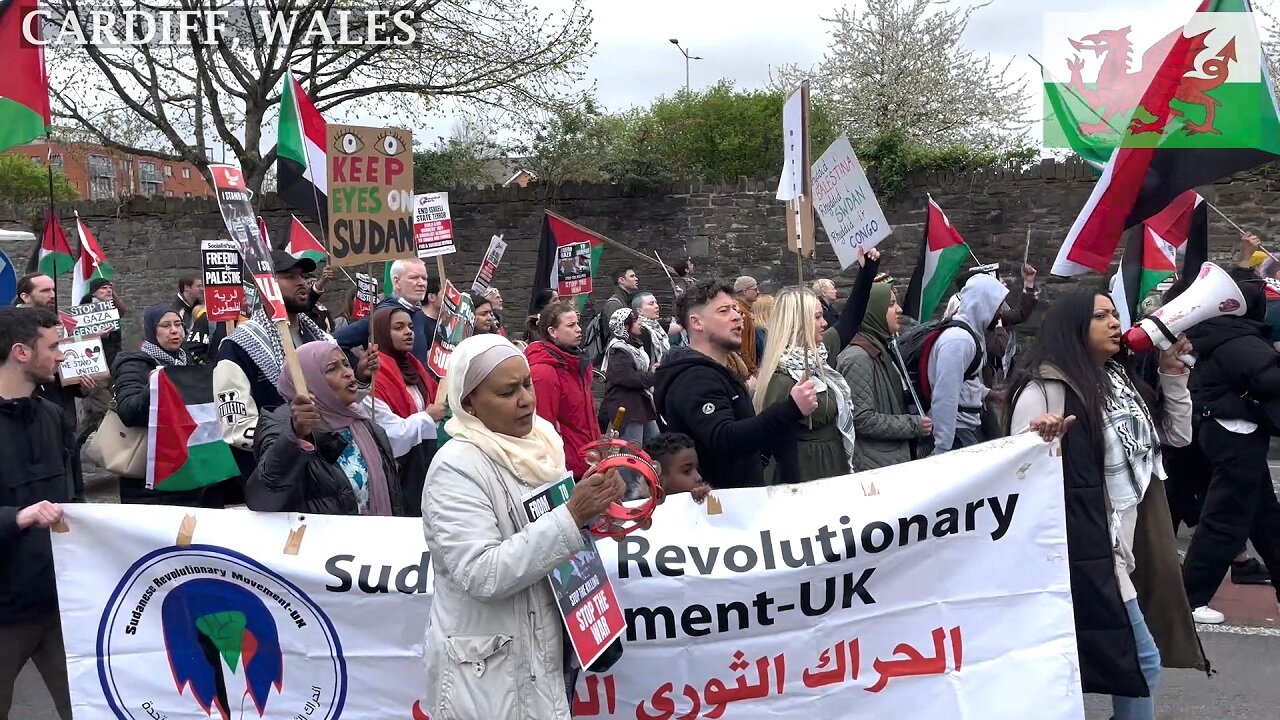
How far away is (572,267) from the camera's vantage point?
11477mm

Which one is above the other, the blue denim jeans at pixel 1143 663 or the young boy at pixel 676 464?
the young boy at pixel 676 464

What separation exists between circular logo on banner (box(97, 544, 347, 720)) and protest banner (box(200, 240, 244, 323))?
3.00 m

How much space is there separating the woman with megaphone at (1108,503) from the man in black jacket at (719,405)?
88 cm

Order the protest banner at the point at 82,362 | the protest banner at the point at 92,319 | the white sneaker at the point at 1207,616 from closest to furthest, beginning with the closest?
the white sneaker at the point at 1207,616, the protest banner at the point at 82,362, the protest banner at the point at 92,319

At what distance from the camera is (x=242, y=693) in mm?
3939

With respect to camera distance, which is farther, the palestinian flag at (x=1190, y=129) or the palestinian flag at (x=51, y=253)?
the palestinian flag at (x=51, y=253)

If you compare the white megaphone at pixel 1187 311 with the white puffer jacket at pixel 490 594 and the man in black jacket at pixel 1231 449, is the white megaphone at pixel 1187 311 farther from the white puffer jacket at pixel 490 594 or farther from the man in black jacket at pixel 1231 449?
the white puffer jacket at pixel 490 594

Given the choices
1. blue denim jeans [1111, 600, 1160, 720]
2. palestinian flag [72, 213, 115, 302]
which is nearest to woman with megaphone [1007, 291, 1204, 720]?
blue denim jeans [1111, 600, 1160, 720]

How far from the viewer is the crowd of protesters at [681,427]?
111 inches

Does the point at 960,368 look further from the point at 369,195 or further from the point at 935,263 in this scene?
the point at 369,195

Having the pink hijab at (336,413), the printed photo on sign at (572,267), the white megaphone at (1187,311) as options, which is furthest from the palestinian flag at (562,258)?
the pink hijab at (336,413)

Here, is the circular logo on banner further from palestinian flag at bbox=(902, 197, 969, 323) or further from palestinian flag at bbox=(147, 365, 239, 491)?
palestinian flag at bbox=(902, 197, 969, 323)

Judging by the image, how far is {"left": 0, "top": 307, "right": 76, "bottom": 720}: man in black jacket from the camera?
12.3 feet

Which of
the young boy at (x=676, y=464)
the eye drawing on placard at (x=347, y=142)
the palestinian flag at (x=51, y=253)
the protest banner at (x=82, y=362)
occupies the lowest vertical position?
the young boy at (x=676, y=464)
